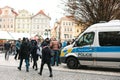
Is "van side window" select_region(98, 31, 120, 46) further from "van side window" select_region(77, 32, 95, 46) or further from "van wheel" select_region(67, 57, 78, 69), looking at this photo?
"van wheel" select_region(67, 57, 78, 69)

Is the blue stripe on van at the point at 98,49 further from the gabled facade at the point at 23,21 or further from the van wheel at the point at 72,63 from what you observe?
the gabled facade at the point at 23,21

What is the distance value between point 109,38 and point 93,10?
13.5 meters

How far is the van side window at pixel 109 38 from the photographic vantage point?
15.3 meters

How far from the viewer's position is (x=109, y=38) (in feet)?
51.0

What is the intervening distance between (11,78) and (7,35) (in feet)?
107

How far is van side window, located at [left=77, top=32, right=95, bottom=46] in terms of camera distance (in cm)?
1605

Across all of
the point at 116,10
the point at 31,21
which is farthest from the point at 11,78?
the point at 31,21

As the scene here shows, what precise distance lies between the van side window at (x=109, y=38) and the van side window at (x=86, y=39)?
0.48m

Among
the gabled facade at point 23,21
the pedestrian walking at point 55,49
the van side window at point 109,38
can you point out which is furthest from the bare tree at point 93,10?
the gabled facade at point 23,21

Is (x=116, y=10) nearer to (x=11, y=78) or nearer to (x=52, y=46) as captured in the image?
(x=52, y=46)

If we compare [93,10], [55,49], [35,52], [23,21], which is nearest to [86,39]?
[55,49]

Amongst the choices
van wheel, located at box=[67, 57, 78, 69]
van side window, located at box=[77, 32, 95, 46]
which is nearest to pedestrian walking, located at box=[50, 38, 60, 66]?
van wheel, located at box=[67, 57, 78, 69]

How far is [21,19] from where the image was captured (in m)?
113

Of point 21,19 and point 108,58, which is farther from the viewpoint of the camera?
point 21,19
